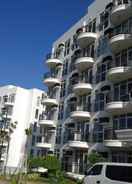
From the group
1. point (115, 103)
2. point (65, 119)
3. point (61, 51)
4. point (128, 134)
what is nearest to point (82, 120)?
point (65, 119)

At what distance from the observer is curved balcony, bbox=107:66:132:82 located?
3190 centimetres

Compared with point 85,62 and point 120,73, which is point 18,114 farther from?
point 120,73

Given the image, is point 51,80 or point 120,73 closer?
point 120,73

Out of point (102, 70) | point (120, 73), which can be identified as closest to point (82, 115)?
point (102, 70)

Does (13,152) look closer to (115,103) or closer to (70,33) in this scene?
(70,33)

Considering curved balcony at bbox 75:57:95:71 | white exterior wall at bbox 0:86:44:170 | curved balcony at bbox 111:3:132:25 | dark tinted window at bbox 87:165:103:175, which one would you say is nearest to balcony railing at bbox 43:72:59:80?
curved balcony at bbox 75:57:95:71

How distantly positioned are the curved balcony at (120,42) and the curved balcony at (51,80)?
16119 millimetres

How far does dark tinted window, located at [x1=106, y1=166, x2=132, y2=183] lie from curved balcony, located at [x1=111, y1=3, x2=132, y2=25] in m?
20.9

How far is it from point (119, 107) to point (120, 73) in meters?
3.74

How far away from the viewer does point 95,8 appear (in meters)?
43.8

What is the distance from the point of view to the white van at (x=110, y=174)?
1791 centimetres

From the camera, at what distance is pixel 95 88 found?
126 ft

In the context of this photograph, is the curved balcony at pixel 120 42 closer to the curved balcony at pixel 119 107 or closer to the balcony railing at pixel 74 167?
the curved balcony at pixel 119 107

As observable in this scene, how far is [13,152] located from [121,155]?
1831 inches
